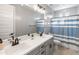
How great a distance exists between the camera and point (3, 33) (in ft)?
4.83

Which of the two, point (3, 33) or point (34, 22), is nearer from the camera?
point (3, 33)

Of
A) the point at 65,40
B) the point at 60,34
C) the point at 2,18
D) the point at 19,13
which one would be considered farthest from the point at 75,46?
the point at 2,18

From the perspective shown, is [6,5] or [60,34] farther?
Result: [60,34]

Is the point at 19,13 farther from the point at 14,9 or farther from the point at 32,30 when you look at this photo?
the point at 32,30

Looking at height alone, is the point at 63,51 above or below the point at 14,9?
below

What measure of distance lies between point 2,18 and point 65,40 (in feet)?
4.08

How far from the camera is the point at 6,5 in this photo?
1.49 metres

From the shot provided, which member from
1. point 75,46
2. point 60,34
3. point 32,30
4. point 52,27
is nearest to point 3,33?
point 32,30
